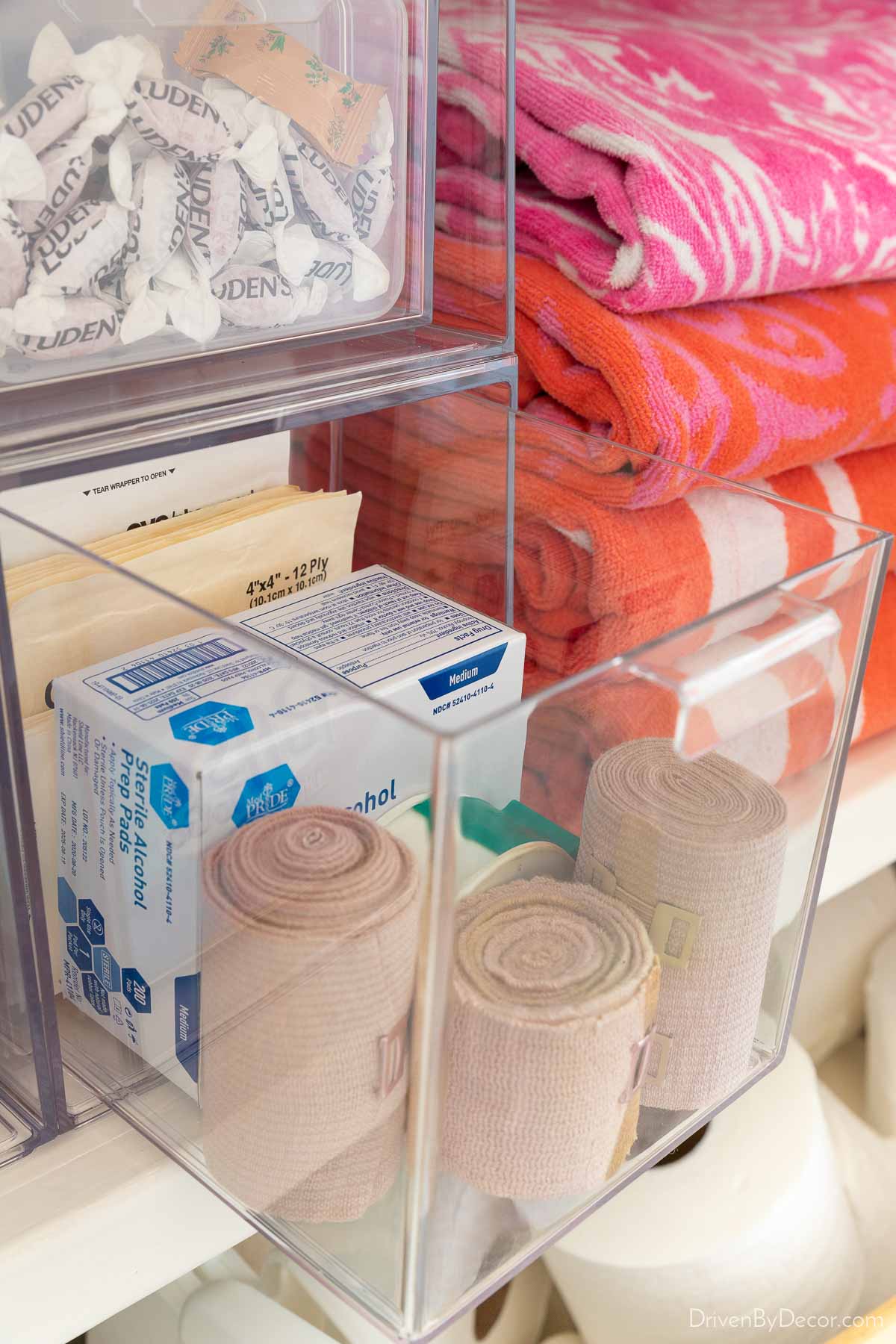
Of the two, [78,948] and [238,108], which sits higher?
[238,108]

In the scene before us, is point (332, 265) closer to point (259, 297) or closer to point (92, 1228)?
point (259, 297)

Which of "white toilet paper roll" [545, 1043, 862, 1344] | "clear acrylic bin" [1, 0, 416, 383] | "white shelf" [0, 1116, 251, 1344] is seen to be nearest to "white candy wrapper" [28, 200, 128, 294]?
"clear acrylic bin" [1, 0, 416, 383]

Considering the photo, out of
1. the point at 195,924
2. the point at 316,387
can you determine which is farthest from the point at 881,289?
the point at 195,924

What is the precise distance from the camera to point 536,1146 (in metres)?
0.30

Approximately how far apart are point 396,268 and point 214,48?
0.27 feet

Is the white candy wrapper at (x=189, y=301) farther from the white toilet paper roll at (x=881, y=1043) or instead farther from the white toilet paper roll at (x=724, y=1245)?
the white toilet paper roll at (x=881, y=1043)

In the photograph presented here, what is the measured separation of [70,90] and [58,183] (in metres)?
0.02

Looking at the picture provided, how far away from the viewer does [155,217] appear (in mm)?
299

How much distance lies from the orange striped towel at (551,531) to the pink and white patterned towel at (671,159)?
6 cm

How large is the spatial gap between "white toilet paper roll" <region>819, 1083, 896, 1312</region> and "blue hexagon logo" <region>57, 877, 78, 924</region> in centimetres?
37

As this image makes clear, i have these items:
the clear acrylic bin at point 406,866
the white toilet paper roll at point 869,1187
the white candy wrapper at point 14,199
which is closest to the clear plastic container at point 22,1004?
the clear acrylic bin at point 406,866

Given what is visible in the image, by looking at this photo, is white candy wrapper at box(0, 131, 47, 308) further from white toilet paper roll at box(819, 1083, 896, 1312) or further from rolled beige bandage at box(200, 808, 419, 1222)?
white toilet paper roll at box(819, 1083, 896, 1312)

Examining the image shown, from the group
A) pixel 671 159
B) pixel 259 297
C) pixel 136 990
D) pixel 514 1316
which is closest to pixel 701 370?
pixel 671 159

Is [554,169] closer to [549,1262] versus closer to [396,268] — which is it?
[396,268]
